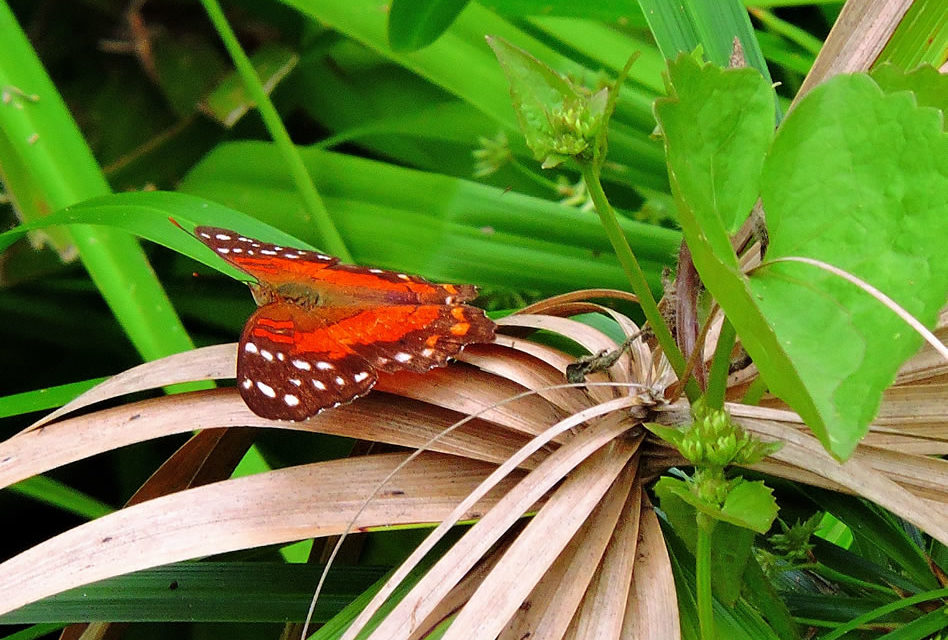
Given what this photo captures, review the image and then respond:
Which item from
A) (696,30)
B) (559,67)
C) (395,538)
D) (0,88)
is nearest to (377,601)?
(395,538)

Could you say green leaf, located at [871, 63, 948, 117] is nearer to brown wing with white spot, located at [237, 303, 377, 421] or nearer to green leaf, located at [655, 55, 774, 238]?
green leaf, located at [655, 55, 774, 238]

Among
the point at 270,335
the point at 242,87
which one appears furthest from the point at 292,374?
the point at 242,87

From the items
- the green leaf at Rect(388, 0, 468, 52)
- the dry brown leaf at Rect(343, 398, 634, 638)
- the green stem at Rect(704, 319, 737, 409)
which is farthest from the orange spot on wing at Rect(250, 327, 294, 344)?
the green leaf at Rect(388, 0, 468, 52)

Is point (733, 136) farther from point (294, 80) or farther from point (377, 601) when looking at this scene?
point (294, 80)

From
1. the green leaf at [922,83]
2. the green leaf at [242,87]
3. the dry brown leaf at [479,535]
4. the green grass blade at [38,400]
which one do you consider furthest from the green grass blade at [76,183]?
the green leaf at [922,83]

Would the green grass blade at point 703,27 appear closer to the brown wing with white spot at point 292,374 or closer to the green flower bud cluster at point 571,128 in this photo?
the green flower bud cluster at point 571,128

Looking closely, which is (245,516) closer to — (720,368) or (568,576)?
(568,576)
